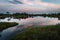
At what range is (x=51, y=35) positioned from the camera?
86.5 ft

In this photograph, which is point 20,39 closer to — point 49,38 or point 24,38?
point 24,38

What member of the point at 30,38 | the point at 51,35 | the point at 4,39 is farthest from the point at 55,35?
the point at 4,39

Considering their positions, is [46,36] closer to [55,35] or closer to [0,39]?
[55,35]

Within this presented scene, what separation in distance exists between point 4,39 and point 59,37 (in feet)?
40.0

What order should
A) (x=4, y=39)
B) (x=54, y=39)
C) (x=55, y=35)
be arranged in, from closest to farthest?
(x=54, y=39)
(x=55, y=35)
(x=4, y=39)

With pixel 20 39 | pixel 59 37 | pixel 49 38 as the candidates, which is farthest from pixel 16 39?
pixel 59 37

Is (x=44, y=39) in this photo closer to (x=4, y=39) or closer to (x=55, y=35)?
(x=55, y=35)

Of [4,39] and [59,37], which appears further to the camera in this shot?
[4,39]

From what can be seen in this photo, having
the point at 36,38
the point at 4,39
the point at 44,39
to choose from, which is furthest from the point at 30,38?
the point at 4,39

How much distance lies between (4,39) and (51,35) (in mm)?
10549

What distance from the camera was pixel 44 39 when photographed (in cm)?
2455

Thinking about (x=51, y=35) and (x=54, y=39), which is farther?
(x=51, y=35)

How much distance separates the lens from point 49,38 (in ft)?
82.3

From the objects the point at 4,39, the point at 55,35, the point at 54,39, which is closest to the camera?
the point at 54,39
